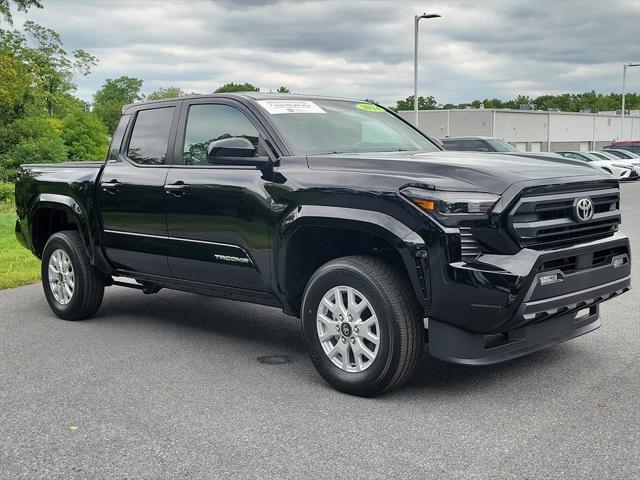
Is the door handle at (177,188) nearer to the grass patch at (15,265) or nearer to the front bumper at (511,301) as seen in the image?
the front bumper at (511,301)

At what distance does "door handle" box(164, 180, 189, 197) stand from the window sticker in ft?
2.82

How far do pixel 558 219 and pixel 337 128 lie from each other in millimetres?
1917

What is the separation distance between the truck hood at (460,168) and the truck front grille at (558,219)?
0.39 feet

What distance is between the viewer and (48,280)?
7289 mm

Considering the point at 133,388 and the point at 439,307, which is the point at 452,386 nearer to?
the point at 439,307

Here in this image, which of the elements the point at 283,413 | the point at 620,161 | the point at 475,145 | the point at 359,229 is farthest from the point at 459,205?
the point at 620,161

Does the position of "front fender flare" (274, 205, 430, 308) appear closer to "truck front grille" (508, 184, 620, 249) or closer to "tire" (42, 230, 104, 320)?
"truck front grille" (508, 184, 620, 249)

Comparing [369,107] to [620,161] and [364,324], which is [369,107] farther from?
[620,161]

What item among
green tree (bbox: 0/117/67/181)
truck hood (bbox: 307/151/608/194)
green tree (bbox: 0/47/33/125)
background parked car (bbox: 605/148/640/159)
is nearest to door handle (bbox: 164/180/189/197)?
truck hood (bbox: 307/151/608/194)

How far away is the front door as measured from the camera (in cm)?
535

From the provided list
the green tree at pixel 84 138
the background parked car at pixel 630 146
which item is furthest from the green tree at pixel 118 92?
the background parked car at pixel 630 146

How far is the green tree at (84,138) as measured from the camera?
61.8 meters

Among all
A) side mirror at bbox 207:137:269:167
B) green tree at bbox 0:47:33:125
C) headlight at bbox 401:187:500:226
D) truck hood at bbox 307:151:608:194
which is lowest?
headlight at bbox 401:187:500:226

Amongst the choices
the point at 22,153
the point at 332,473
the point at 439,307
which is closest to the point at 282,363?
the point at 439,307
